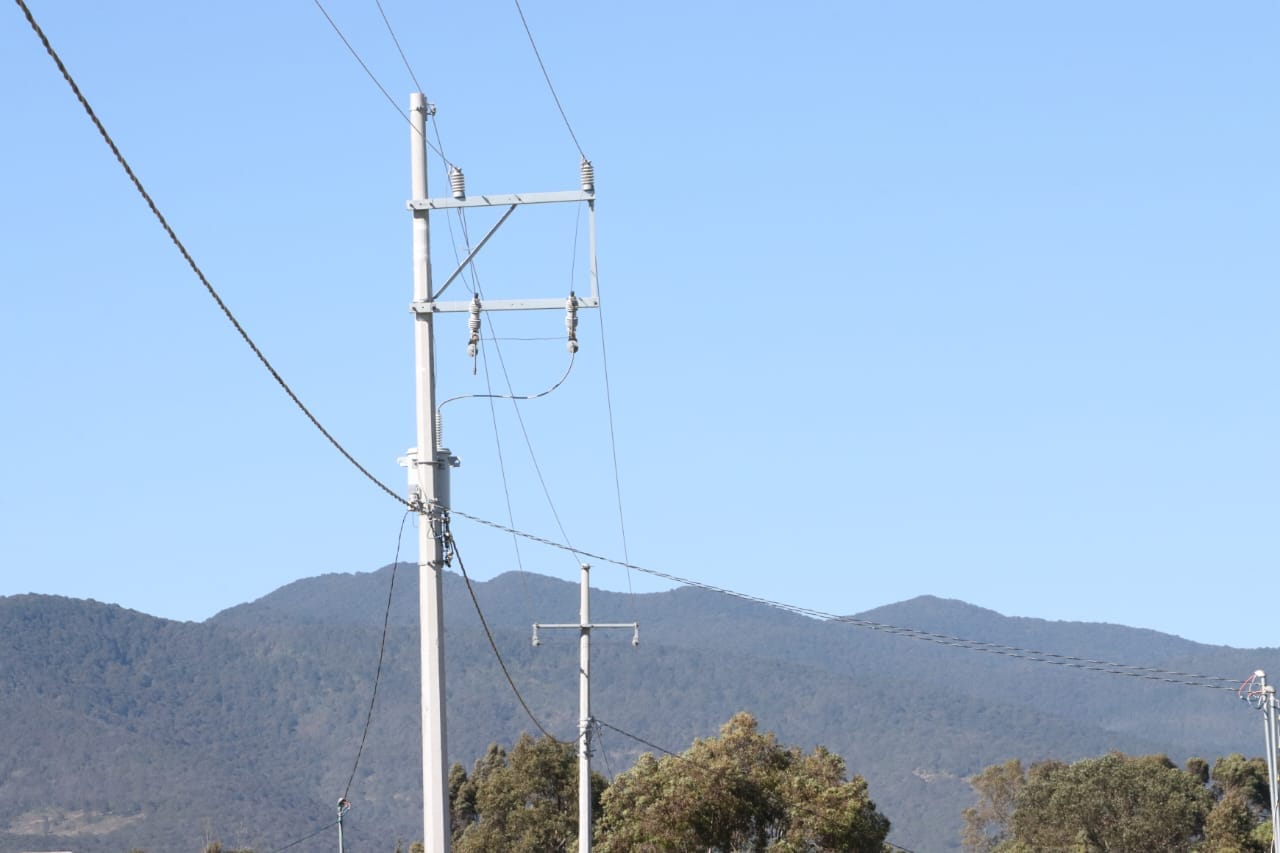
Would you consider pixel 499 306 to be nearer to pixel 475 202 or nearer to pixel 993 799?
pixel 475 202

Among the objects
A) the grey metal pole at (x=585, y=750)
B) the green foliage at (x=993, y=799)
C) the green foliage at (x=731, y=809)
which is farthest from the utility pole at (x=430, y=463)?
the green foliage at (x=993, y=799)

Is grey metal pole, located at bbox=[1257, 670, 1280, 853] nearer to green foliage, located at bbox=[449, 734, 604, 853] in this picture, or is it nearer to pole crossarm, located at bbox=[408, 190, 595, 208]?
pole crossarm, located at bbox=[408, 190, 595, 208]

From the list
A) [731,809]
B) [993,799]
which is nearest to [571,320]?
[731,809]

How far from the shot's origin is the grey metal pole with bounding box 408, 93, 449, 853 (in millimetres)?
24312

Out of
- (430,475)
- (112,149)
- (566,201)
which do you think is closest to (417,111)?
(566,201)

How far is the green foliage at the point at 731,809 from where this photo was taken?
60344 millimetres

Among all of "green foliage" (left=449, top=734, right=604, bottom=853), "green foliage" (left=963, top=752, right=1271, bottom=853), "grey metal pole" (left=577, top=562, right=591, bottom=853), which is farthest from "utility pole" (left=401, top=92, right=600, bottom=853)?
"green foliage" (left=963, top=752, right=1271, bottom=853)

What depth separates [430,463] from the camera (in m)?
24.8

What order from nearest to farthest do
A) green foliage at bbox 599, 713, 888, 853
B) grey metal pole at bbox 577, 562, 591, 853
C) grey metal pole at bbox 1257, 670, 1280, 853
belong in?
grey metal pole at bbox 577, 562, 591, 853, grey metal pole at bbox 1257, 670, 1280, 853, green foliage at bbox 599, 713, 888, 853

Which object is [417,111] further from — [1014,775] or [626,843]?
[1014,775]

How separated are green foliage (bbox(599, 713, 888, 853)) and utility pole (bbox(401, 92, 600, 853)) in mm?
35539

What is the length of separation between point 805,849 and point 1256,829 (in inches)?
1530

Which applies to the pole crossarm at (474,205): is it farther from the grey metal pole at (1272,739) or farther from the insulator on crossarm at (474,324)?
the grey metal pole at (1272,739)

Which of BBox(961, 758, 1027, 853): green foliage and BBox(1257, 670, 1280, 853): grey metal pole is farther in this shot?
BBox(961, 758, 1027, 853): green foliage
